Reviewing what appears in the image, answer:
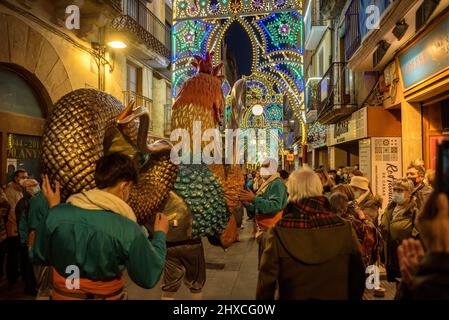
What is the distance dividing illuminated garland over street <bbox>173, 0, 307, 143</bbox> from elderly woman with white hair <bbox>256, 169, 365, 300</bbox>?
5164 millimetres

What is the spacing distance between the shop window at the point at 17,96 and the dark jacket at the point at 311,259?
6437 mm

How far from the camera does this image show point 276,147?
57.8ft

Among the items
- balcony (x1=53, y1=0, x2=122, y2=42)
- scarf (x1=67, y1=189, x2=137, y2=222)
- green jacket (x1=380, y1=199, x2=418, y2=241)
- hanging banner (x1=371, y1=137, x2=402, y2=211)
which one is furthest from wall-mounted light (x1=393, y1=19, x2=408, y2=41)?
balcony (x1=53, y1=0, x2=122, y2=42)

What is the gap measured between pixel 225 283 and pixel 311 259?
11.0ft

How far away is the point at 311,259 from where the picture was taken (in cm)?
197

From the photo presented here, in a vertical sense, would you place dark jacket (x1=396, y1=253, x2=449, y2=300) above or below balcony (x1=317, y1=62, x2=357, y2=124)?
below

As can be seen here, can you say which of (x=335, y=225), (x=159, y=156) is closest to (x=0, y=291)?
(x=159, y=156)

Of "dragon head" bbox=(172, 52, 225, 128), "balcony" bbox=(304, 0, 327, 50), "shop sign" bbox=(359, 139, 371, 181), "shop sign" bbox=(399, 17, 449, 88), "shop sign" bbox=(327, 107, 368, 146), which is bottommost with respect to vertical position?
"shop sign" bbox=(359, 139, 371, 181)

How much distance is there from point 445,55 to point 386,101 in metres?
3.19

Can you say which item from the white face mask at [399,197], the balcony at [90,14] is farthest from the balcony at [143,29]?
the white face mask at [399,197]

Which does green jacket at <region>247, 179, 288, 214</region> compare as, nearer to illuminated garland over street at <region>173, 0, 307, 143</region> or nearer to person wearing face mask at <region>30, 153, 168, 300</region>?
person wearing face mask at <region>30, 153, 168, 300</region>

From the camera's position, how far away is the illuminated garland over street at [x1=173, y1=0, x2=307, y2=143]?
22.3 ft

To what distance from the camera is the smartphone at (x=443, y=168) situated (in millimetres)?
1184
